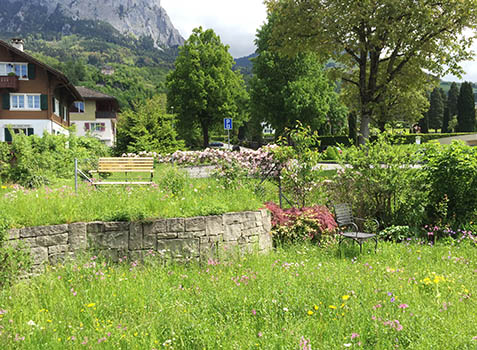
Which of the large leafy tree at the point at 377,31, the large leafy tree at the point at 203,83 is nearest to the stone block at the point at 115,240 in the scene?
the large leafy tree at the point at 377,31

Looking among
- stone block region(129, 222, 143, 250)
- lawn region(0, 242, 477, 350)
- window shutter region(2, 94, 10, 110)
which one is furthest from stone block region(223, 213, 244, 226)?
window shutter region(2, 94, 10, 110)

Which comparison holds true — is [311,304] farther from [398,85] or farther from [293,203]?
[398,85]

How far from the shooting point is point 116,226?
5.89 metres

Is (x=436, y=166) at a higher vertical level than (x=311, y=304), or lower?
higher

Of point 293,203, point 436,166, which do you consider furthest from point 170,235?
point 436,166

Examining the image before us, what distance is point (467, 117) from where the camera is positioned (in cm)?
5706

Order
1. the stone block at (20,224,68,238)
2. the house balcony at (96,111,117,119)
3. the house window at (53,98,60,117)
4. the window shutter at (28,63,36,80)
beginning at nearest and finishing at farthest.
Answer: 1. the stone block at (20,224,68,238)
2. the window shutter at (28,63,36,80)
3. the house window at (53,98,60,117)
4. the house balcony at (96,111,117,119)

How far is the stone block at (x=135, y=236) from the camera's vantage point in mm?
5934

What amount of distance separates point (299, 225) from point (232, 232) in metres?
1.68

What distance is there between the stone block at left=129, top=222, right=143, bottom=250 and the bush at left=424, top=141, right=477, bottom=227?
642 cm

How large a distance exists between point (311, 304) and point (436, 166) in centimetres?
581

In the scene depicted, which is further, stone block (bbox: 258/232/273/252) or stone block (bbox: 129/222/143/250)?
stone block (bbox: 258/232/273/252)

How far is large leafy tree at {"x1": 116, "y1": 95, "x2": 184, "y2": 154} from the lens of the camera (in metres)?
23.2

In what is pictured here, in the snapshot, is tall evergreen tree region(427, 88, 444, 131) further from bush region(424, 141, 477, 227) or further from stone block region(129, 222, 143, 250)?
stone block region(129, 222, 143, 250)
